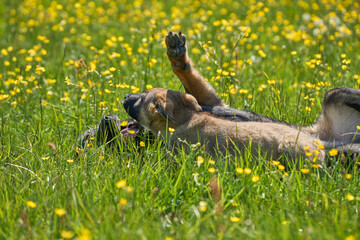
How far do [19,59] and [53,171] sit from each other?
3.81m

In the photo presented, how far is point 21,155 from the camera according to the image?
14.8 feet

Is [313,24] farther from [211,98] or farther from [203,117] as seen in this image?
[203,117]

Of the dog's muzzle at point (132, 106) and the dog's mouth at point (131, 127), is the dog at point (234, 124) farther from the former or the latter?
the dog's mouth at point (131, 127)

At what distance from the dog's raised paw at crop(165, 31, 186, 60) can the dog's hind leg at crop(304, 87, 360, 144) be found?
4.51 ft

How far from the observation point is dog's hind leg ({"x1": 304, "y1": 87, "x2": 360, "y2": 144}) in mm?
4996

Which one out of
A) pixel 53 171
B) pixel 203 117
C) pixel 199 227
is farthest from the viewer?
pixel 203 117

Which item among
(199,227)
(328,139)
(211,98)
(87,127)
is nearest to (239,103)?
(211,98)

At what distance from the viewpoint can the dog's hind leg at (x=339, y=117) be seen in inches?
197

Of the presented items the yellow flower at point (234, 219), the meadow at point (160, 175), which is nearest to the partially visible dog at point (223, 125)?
the meadow at point (160, 175)

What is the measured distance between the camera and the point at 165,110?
478cm

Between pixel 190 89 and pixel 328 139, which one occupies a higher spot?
pixel 190 89

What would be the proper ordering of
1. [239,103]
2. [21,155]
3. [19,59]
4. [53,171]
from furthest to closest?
1. [19,59]
2. [239,103]
3. [21,155]
4. [53,171]

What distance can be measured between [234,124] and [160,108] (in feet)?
2.08

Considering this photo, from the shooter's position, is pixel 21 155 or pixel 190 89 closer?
pixel 21 155
